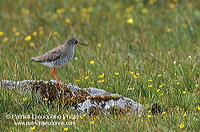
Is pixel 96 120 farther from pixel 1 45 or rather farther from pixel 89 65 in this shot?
pixel 1 45

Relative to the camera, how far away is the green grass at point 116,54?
4758 mm

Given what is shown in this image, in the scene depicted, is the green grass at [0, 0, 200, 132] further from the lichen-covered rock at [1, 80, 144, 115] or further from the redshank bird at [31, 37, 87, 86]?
the redshank bird at [31, 37, 87, 86]

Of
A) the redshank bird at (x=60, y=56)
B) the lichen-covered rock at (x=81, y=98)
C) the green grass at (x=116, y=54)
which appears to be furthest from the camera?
the redshank bird at (x=60, y=56)

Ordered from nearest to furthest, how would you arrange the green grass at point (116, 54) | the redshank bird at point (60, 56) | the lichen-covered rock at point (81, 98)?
the green grass at point (116, 54)
the lichen-covered rock at point (81, 98)
the redshank bird at point (60, 56)

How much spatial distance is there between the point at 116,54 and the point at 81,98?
8.06 ft

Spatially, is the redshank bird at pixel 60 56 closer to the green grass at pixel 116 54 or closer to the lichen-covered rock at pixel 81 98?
the lichen-covered rock at pixel 81 98

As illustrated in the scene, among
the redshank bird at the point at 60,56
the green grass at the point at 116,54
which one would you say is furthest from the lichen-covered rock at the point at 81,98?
the redshank bird at the point at 60,56

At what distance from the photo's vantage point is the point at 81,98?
5164 mm

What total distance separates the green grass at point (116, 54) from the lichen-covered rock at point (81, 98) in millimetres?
167

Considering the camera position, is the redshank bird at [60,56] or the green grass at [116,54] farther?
the redshank bird at [60,56]

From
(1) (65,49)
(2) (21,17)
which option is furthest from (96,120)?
(2) (21,17)

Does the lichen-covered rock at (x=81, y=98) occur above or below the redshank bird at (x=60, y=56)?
below

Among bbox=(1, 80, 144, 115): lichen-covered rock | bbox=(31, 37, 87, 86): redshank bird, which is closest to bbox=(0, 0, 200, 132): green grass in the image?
bbox=(1, 80, 144, 115): lichen-covered rock

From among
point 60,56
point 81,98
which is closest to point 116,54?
point 60,56
